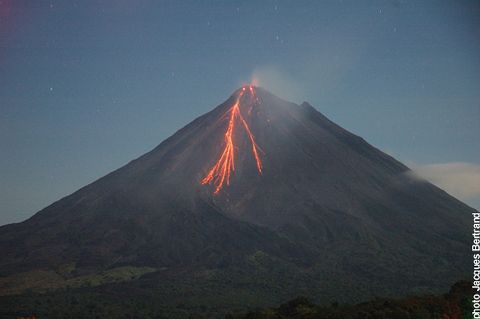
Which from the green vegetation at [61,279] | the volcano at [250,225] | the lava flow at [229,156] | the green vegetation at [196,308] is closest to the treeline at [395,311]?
the green vegetation at [196,308]

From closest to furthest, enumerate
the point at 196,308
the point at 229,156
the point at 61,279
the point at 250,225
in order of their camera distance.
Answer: the point at 196,308 → the point at 61,279 → the point at 250,225 → the point at 229,156

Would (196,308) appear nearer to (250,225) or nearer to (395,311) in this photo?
(395,311)

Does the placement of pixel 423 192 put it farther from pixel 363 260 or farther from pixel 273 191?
pixel 363 260

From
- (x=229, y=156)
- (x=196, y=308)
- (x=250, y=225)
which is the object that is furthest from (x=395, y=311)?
(x=229, y=156)

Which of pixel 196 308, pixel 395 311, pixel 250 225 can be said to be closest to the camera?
pixel 395 311

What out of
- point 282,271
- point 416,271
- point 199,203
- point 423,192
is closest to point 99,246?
point 199,203

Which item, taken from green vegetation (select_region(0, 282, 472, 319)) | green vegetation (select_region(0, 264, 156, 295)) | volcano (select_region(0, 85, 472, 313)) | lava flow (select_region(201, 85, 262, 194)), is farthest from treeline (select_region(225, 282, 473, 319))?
lava flow (select_region(201, 85, 262, 194))
